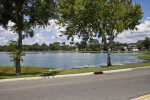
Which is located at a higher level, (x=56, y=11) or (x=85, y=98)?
(x=56, y=11)

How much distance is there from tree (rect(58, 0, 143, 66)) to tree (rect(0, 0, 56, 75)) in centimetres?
434

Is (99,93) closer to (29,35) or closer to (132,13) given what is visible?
(29,35)

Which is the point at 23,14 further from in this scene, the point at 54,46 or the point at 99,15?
the point at 54,46

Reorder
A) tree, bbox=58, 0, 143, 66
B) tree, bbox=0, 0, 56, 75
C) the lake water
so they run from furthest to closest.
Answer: the lake water
tree, bbox=58, 0, 143, 66
tree, bbox=0, 0, 56, 75

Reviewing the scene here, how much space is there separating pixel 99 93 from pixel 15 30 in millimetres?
8933

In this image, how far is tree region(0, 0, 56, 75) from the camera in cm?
1164

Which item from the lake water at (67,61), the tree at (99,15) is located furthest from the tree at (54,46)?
the tree at (99,15)

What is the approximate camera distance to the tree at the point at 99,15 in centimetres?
1745

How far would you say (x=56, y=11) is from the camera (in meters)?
13.0

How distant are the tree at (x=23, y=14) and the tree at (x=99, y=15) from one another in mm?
4343

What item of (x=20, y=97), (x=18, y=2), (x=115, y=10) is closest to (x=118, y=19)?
(x=115, y=10)

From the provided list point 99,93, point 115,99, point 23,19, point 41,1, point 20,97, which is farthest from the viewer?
point 23,19

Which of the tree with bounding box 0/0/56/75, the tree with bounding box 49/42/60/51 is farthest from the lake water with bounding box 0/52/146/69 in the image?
the tree with bounding box 49/42/60/51

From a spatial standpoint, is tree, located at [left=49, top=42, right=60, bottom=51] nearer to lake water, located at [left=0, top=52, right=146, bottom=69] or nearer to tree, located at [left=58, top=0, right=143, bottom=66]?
lake water, located at [left=0, top=52, right=146, bottom=69]
